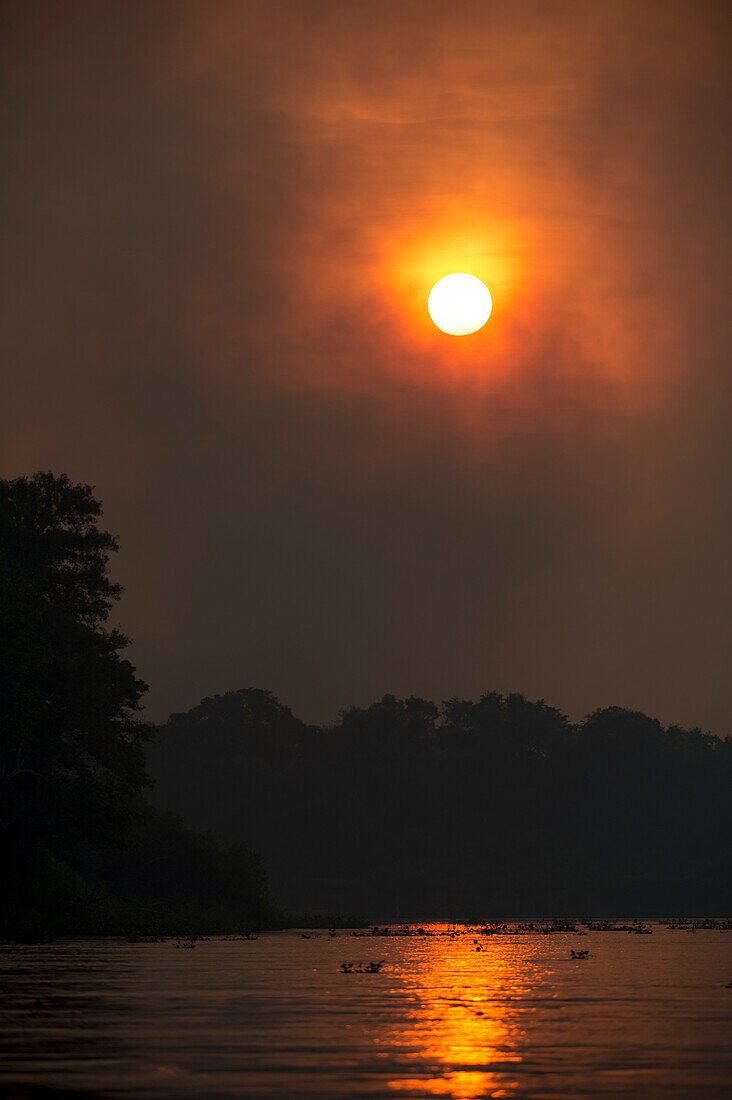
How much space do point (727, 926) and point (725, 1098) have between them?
276 feet

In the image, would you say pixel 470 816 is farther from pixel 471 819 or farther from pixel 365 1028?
pixel 365 1028

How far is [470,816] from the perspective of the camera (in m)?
187

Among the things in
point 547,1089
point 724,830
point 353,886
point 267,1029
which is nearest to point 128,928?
point 267,1029

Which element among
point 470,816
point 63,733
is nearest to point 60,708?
point 63,733

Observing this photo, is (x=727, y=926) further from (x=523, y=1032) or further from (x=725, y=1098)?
(x=725, y=1098)

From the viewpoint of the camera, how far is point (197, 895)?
91.4 m

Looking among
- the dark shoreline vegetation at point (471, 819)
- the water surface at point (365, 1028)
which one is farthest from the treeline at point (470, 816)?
the water surface at point (365, 1028)

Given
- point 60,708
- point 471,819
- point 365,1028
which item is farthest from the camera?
point 471,819

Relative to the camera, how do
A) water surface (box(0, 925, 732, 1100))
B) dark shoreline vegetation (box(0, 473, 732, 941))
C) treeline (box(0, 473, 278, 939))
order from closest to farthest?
1. water surface (box(0, 925, 732, 1100))
2. treeline (box(0, 473, 278, 939))
3. dark shoreline vegetation (box(0, 473, 732, 941))

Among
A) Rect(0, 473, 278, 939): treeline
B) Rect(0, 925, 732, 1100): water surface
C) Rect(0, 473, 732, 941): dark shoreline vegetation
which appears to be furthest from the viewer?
Rect(0, 473, 732, 941): dark shoreline vegetation

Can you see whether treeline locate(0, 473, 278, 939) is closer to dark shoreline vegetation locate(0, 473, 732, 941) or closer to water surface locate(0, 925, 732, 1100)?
water surface locate(0, 925, 732, 1100)

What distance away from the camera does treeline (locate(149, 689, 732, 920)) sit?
177 m

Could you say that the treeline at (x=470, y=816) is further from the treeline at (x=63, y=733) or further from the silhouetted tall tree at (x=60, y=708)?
the silhouetted tall tree at (x=60, y=708)

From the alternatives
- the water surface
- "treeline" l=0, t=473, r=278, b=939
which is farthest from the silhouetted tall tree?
the water surface
